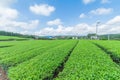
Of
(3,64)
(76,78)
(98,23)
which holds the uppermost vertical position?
(98,23)

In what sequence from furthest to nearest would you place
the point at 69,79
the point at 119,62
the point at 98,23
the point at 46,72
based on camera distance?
the point at 98,23, the point at 119,62, the point at 46,72, the point at 69,79

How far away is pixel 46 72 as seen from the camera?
8336mm

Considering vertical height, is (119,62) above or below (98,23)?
below

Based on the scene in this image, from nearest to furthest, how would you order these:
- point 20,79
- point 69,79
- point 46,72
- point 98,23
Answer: point 69,79
point 20,79
point 46,72
point 98,23

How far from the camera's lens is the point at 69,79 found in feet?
20.8

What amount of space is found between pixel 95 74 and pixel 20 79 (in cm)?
367

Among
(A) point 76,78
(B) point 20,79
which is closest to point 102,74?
(A) point 76,78

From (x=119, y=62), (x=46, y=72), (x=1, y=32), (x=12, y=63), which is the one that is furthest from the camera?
(x=1, y=32)

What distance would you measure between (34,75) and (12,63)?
5.96 meters

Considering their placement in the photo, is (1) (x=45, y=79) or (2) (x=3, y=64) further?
(2) (x=3, y=64)

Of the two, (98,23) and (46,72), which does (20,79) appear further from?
(98,23)

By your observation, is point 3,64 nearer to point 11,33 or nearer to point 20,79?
point 20,79

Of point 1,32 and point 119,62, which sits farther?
point 1,32

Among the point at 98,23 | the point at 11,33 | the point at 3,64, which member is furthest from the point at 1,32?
the point at 3,64
